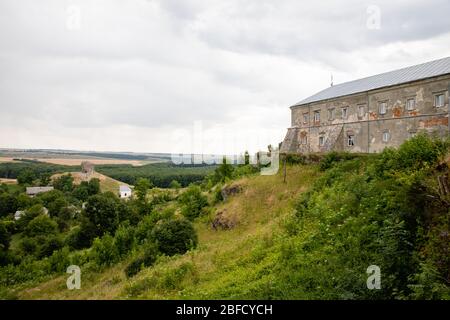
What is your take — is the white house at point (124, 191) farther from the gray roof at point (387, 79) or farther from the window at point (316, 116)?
the window at point (316, 116)

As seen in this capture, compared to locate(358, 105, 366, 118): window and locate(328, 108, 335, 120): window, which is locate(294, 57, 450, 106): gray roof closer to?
locate(328, 108, 335, 120): window

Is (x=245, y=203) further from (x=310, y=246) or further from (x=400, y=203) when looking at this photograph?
(x=400, y=203)

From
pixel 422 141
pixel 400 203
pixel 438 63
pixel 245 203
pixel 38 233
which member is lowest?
pixel 38 233

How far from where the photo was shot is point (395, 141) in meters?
23.8

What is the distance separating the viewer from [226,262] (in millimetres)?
13859

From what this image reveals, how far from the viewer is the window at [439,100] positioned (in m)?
20.9

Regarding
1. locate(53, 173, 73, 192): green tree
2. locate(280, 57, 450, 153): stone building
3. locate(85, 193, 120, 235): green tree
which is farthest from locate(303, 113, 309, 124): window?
locate(53, 173, 73, 192): green tree

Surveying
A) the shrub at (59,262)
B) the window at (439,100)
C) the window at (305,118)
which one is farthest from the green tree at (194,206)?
the window at (439,100)

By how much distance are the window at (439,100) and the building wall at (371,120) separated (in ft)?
0.45

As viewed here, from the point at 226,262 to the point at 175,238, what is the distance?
8.22 meters

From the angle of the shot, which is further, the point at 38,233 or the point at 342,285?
the point at 38,233

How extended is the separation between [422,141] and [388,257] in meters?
6.30

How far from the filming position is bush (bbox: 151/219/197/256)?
69.7 ft
